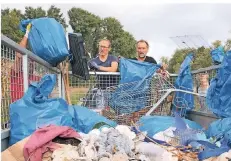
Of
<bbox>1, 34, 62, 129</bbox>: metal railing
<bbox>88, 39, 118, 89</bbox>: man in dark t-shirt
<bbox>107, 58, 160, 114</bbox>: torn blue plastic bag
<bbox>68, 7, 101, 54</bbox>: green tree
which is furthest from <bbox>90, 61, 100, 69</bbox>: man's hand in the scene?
<bbox>68, 7, 101, 54</bbox>: green tree

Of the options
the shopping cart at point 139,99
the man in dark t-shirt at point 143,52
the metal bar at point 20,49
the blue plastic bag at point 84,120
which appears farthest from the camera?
the man in dark t-shirt at point 143,52

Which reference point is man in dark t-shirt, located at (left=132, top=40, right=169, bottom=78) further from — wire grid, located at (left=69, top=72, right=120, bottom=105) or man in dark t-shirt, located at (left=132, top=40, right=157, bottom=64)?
wire grid, located at (left=69, top=72, right=120, bottom=105)

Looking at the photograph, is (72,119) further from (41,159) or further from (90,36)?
(90,36)

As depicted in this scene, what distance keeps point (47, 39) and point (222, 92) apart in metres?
1.84

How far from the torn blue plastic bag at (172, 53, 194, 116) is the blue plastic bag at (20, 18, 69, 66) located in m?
1.58

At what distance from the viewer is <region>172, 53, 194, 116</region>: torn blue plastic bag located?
16.6 ft

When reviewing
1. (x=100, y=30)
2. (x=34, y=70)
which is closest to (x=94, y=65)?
(x=34, y=70)

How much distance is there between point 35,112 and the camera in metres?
3.27

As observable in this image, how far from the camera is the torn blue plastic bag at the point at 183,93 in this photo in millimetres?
5059

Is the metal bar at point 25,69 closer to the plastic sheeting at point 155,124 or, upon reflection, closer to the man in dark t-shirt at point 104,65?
the plastic sheeting at point 155,124

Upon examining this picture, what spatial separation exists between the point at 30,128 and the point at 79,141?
1.51ft

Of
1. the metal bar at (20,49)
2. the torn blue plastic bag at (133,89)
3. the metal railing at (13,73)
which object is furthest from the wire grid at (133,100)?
the metal railing at (13,73)

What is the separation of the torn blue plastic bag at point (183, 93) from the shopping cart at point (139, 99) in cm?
2

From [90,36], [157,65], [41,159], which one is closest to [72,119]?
[41,159]
